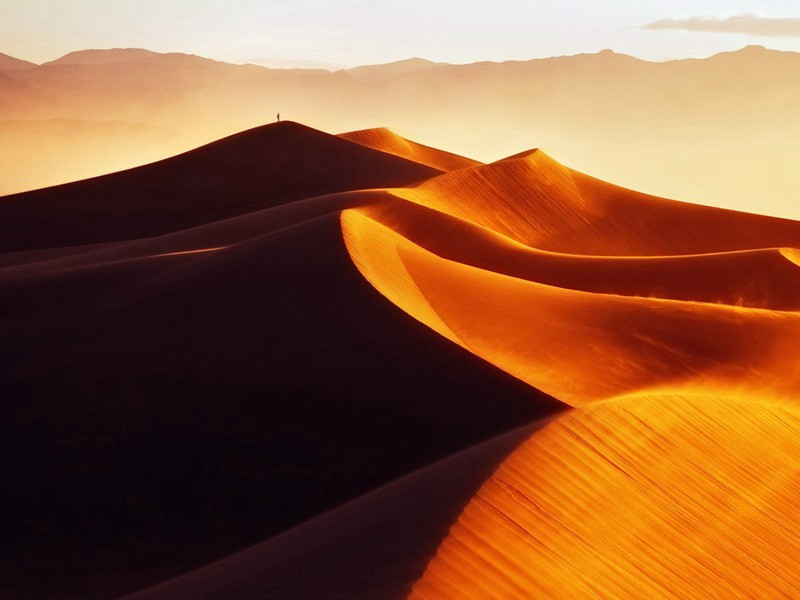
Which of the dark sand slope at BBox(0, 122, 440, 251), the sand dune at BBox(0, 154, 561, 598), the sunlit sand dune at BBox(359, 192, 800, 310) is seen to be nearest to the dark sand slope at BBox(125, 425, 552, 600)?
the sand dune at BBox(0, 154, 561, 598)

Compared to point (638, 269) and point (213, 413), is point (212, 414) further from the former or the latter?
point (638, 269)

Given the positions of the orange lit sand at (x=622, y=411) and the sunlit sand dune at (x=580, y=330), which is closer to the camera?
the orange lit sand at (x=622, y=411)

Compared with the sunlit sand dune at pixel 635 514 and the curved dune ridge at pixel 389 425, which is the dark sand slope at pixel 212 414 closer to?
the curved dune ridge at pixel 389 425

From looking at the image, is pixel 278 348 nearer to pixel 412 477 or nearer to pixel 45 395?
pixel 45 395

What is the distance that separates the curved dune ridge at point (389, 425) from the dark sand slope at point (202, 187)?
45.8ft

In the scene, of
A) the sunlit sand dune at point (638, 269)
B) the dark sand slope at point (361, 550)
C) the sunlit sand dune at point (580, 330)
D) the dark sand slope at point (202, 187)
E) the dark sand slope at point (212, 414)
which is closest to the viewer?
the dark sand slope at point (361, 550)

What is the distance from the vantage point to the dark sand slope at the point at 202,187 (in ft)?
104

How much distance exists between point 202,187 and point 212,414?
83.9ft

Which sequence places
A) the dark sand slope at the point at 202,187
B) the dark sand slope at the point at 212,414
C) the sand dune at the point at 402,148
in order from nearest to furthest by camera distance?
the dark sand slope at the point at 212,414
the dark sand slope at the point at 202,187
the sand dune at the point at 402,148

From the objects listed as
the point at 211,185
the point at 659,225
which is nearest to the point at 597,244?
the point at 659,225

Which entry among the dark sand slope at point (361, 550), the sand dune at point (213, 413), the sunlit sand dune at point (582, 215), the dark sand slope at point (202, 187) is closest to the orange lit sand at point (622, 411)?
the dark sand slope at point (361, 550)

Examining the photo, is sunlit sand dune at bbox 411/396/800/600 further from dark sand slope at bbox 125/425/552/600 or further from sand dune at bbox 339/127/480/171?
sand dune at bbox 339/127/480/171

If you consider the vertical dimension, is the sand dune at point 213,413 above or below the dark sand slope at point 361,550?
below

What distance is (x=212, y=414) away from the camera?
33.4 feet
